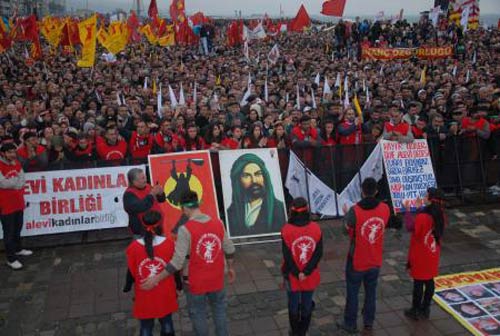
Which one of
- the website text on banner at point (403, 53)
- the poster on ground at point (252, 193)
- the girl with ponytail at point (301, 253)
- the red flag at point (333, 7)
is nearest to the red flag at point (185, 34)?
the website text on banner at point (403, 53)

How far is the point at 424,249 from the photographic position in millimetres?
5336

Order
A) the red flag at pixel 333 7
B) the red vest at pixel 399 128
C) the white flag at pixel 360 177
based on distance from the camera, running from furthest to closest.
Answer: the red flag at pixel 333 7 → the red vest at pixel 399 128 → the white flag at pixel 360 177

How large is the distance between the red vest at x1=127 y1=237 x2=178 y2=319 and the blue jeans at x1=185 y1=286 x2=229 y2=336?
17cm

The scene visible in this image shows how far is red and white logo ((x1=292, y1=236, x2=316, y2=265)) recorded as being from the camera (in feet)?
15.5

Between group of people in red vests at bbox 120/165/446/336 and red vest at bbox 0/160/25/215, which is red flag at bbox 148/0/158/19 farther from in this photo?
group of people in red vests at bbox 120/165/446/336

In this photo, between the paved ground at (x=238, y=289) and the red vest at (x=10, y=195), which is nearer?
the paved ground at (x=238, y=289)

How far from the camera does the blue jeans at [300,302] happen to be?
4.93 m

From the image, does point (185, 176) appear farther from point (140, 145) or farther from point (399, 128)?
point (399, 128)

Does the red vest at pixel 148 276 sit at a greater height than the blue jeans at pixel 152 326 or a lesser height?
greater

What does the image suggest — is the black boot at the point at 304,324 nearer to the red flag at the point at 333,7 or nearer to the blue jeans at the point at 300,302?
the blue jeans at the point at 300,302

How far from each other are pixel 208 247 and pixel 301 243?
2.98ft

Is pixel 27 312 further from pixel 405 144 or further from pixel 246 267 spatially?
pixel 405 144

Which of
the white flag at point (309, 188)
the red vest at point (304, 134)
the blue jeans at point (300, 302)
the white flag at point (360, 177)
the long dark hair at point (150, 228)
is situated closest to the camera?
the long dark hair at point (150, 228)

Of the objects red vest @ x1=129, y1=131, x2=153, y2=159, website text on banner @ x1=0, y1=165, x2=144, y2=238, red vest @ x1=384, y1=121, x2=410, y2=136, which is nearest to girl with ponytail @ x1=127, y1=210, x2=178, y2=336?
website text on banner @ x1=0, y1=165, x2=144, y2=238
